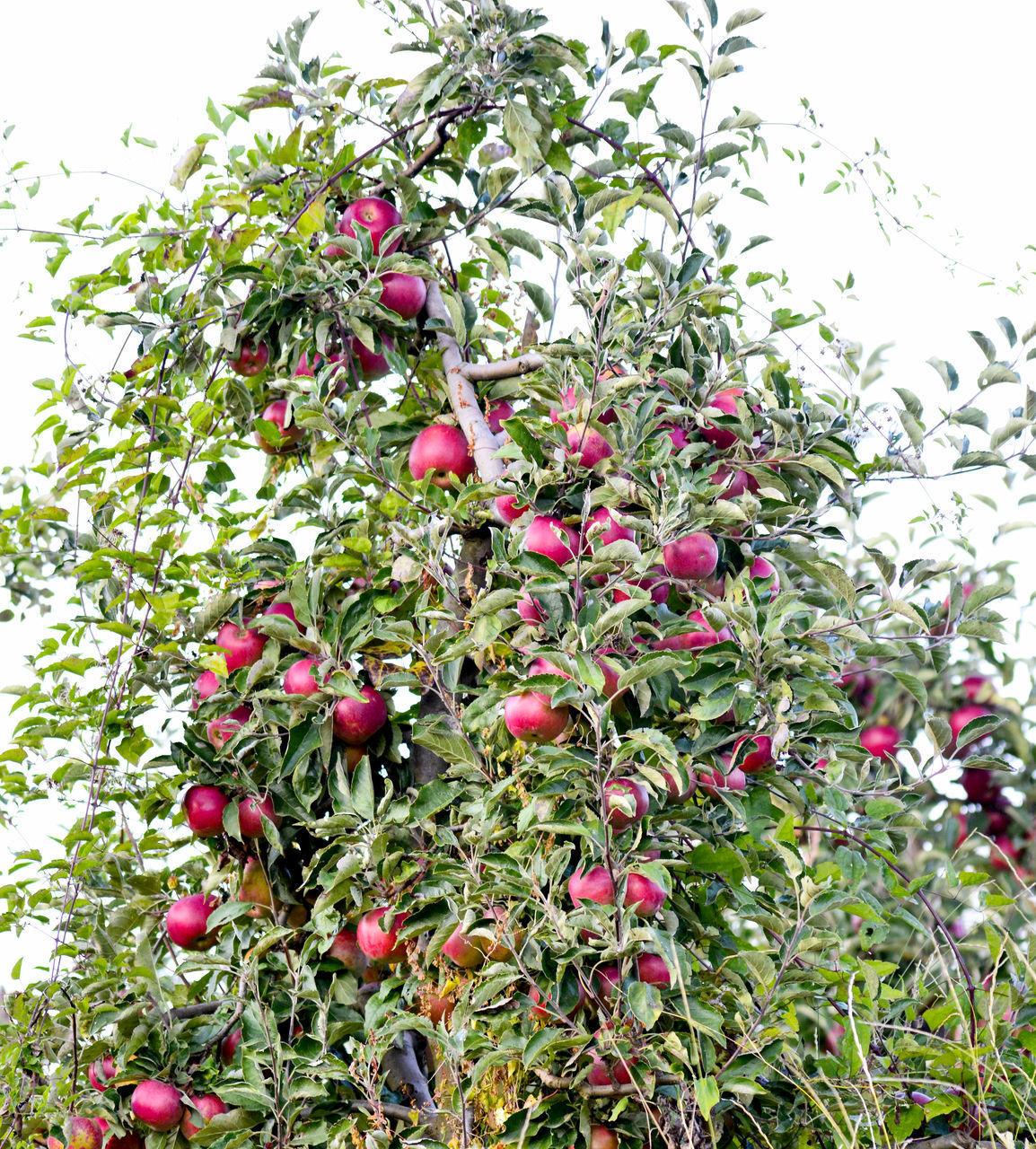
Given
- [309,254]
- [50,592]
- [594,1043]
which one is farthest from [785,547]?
[50,592]

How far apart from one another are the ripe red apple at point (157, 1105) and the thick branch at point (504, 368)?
56.9 inches

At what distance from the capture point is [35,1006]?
2490 millimetres

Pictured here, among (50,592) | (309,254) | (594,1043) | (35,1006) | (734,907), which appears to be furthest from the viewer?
(50,592)

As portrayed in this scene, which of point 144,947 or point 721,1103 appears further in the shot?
point 144,947

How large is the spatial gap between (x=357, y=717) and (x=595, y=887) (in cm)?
58

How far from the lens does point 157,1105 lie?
2.01 metres

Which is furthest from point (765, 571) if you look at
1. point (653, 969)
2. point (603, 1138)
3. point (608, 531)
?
point (603, 1138)

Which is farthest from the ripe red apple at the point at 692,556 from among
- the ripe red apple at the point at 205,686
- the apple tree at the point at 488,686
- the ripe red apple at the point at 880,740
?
the ripe red apple at the point at 880,740

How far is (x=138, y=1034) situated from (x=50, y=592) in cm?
171

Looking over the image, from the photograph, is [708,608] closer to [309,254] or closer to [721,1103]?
[721,1103]

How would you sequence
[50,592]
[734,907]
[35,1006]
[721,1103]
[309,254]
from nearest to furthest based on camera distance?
[721,1103] → [734,907] → [309,254] → [35,1006] → [50,592]

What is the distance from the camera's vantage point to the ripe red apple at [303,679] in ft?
6.61

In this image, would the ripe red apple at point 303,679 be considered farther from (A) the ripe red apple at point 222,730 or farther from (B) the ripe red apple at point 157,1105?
(B) the ripe red apple at point 157,1105

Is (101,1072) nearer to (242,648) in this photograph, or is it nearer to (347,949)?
(347,949)
